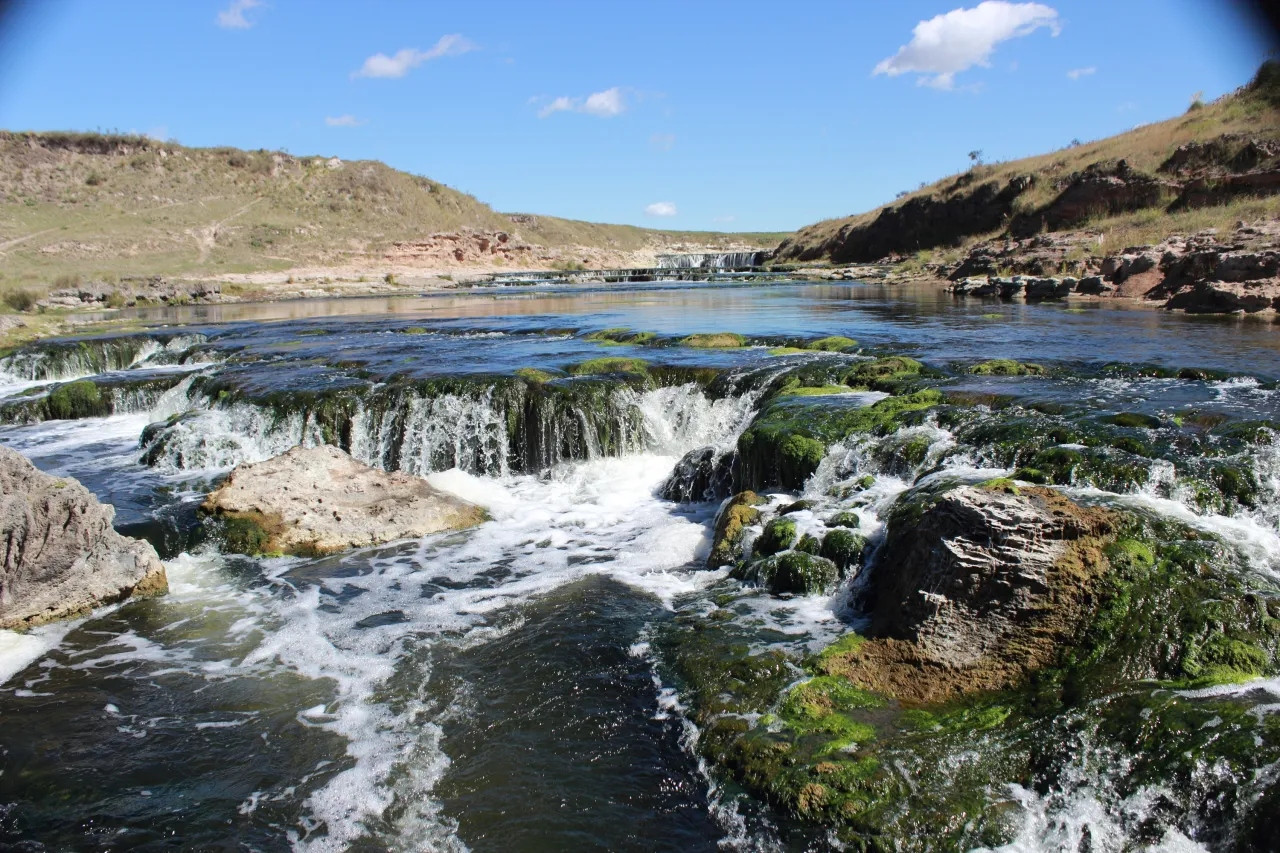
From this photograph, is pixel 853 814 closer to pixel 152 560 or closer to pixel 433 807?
pixel 433 807

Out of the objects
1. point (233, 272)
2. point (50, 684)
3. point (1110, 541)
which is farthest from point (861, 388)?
point (233, 272)

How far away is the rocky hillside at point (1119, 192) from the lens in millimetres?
30922

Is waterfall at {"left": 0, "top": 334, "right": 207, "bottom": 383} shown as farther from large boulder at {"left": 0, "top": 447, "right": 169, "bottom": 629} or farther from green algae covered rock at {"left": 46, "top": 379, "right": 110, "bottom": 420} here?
large boulder at {"left": 0, "top": 447, "right": 169, "bottom": 629}

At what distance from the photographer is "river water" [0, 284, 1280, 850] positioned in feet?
15.1

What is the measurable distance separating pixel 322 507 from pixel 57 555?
2.79m

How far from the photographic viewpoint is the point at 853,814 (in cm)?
434

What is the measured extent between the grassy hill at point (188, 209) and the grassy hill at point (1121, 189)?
1726 inches

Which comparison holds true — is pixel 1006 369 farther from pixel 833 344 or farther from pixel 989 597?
pixel 989 597

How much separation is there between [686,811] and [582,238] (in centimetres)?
12124

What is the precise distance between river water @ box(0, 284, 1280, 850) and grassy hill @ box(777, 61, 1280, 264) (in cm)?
1648

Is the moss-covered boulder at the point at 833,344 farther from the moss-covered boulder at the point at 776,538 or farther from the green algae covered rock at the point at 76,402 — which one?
the green algae covered rock at the point at 76,402

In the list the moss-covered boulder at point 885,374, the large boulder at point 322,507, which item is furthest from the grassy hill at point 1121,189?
the large boulder at point 322,507

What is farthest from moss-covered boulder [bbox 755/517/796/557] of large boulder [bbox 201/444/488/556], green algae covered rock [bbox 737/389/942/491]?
large boulder [bbox 201/444/488/556]

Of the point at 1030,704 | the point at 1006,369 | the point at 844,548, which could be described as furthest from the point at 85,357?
the point at 1030,704
